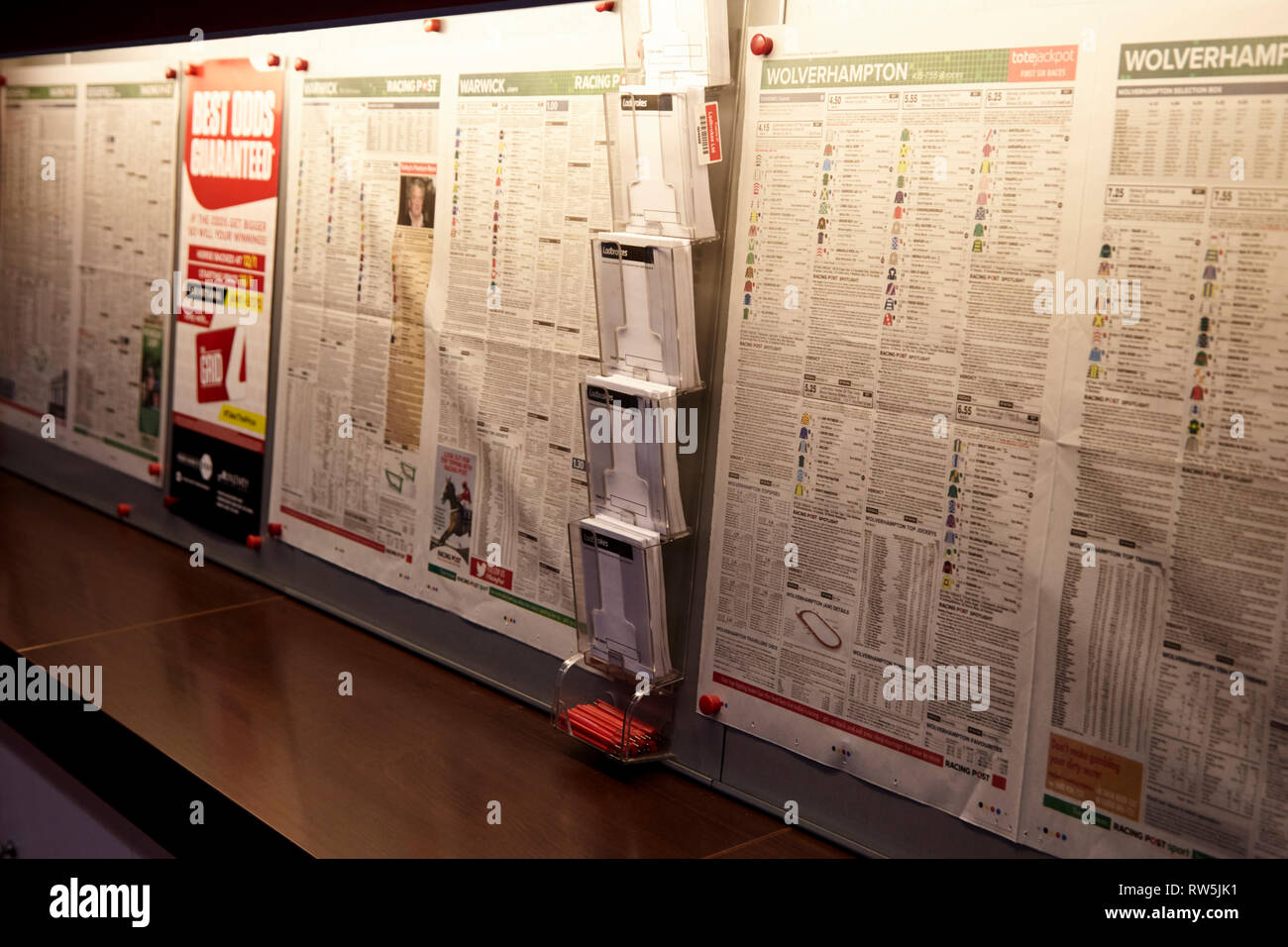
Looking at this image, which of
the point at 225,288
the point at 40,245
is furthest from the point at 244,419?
the point at 40,245

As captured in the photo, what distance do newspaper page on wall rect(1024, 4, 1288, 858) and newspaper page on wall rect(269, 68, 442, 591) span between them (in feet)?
4.32

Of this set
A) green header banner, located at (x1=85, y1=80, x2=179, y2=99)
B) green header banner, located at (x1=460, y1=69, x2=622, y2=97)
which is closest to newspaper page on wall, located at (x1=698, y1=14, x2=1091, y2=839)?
green header banner, located at (x1=460, y1=69, x2=622, y2=97)

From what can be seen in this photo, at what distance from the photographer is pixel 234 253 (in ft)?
9.07

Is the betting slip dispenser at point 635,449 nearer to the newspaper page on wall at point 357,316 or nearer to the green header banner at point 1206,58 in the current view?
the newspaper page on wall at point 357,316

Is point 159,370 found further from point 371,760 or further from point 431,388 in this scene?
point 371,760

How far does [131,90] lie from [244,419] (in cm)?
99

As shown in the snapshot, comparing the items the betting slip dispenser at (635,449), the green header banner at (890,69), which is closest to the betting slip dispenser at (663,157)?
the green header banner at (890,69)

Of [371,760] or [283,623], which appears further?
[283,623]

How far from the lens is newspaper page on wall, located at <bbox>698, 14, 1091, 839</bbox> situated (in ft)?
4.79

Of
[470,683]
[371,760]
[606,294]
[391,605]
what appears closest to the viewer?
[606,294]

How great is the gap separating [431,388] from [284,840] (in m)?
0.95

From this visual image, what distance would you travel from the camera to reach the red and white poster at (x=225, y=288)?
105 inches

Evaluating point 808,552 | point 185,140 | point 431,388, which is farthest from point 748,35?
point 185,140

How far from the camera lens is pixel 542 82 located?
2045 millimetres
